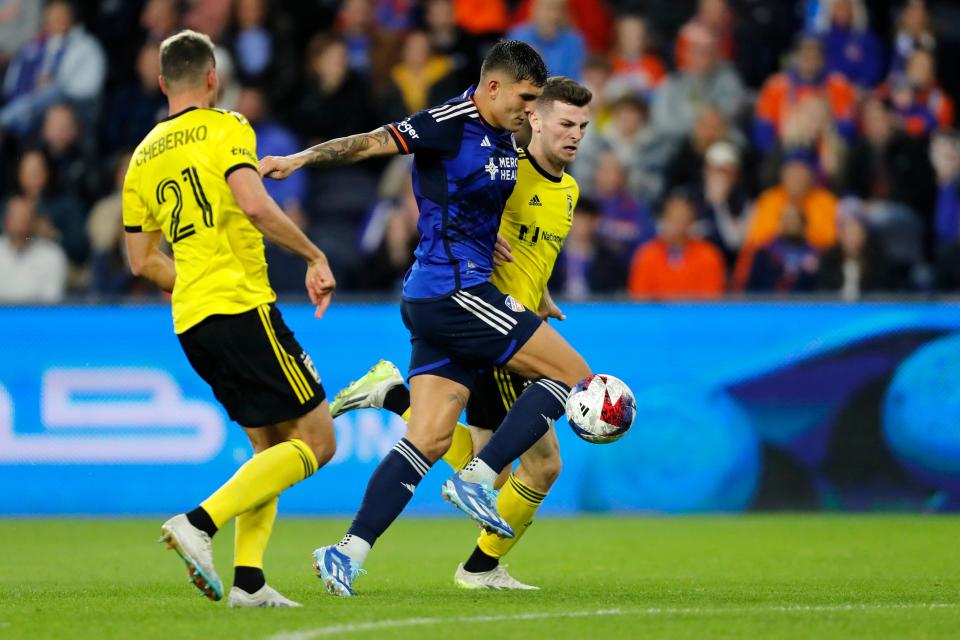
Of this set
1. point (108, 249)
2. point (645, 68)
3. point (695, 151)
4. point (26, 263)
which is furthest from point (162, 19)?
point (695, 151)

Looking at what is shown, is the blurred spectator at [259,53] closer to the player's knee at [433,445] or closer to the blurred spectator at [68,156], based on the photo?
the blurred spectator at [68,156]

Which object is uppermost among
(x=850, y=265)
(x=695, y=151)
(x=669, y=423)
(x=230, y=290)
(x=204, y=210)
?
(x=204, y=210)

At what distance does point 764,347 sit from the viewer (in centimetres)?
1276

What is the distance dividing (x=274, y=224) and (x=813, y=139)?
10.0 meters

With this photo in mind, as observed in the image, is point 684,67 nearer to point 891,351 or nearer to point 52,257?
point 891,351

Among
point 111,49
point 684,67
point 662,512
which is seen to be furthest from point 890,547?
point 111,49

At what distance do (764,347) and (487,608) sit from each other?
22.0 feet

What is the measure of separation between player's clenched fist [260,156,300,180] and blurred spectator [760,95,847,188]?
948 centimetres

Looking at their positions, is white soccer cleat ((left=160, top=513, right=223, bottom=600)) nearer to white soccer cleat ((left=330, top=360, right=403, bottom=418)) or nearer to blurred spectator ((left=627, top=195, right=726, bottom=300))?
white soccer cleat ((left=330, top=360, right=403, bottom=418))

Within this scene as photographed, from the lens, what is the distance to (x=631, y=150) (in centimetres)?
1547

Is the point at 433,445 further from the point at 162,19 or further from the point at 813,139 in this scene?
the point at 162,19

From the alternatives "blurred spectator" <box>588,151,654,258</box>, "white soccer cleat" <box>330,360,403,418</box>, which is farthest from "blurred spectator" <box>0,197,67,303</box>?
"white soccer cleat" <box>330,360,403,418</box>

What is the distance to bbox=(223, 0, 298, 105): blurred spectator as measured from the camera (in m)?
16.3

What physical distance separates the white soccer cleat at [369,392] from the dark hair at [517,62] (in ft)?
5.52
